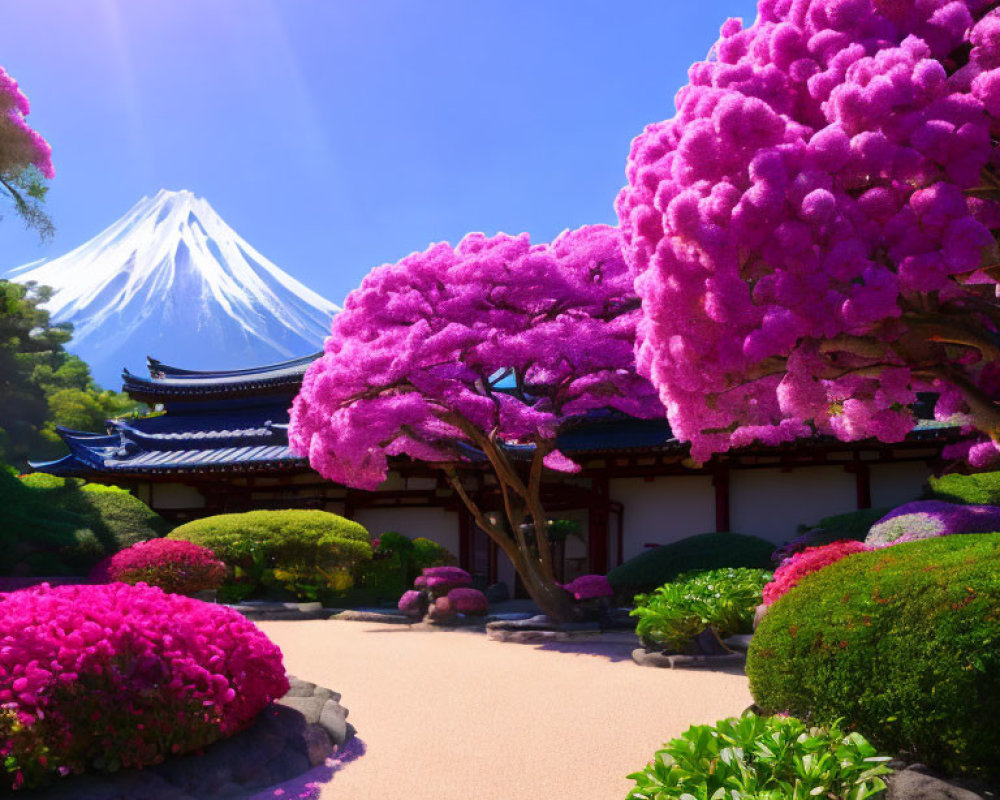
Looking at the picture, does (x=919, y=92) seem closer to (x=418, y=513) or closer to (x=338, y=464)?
(x=338, y=464)

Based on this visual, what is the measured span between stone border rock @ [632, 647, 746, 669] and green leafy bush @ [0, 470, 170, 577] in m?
11.1

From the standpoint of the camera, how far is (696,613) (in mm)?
9172

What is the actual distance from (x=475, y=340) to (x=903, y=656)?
7706 mm

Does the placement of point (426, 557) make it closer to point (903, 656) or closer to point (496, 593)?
point (496, 593)

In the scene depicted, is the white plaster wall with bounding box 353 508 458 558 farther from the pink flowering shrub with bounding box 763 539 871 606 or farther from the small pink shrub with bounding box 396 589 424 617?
the pink flowering shrub with bounding box 763 539 871 606

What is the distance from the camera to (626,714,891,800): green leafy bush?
3.49 meters

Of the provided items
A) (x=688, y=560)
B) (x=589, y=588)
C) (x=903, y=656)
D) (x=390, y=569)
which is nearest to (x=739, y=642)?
(x=589, y=588)

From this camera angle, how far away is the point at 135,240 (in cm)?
15238

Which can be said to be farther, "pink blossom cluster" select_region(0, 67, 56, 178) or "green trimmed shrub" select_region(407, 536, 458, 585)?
"green trimmed shrub" select_region(407, 536, 458, 585)

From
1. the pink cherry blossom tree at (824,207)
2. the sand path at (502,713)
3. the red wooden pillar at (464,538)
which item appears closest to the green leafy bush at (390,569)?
the red wooden pillar at (464,538)

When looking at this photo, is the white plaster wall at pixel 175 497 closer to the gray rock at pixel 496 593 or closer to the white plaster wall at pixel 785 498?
the gray rock at pixel 496 593

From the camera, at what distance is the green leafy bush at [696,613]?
30.2 feet

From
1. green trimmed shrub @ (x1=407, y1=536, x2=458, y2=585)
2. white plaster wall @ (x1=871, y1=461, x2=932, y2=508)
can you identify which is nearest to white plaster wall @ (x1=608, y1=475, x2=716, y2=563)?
white plaster wall @ (x1=871, y1=461, x2=932, y2=508)

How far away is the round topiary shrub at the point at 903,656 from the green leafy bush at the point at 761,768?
0.44 metres
